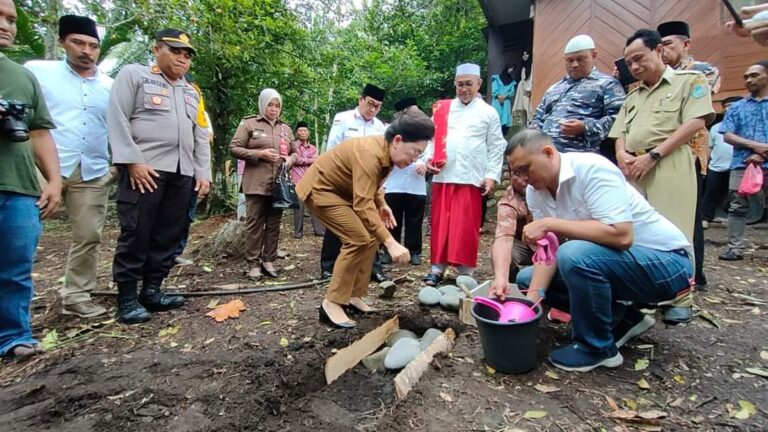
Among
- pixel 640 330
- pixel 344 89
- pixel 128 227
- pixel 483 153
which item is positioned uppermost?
pixel 344 89

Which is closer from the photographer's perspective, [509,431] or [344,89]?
[509,431]

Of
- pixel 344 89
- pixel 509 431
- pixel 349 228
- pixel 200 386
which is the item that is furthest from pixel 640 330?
pixel 344 89

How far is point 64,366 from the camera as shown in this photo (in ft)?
7.80

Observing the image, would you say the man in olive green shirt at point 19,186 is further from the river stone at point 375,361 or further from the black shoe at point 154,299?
the river stone at point 375,361

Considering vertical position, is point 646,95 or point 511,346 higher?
point 646,95

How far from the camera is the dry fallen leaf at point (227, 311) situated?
10.4 feet

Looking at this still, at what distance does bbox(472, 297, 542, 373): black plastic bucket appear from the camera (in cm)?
204

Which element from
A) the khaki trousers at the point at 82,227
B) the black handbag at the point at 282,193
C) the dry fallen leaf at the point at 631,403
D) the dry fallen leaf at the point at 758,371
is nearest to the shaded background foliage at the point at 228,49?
the black handbag at the point at 282,193

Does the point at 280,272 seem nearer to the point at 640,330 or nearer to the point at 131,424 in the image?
the point at 131,424

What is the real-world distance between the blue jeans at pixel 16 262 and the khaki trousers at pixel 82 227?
0.57 metres

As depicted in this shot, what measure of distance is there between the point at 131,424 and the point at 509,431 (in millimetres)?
1606

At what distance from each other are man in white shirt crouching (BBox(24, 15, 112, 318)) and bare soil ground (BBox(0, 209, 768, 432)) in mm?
329

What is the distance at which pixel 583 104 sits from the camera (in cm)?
326

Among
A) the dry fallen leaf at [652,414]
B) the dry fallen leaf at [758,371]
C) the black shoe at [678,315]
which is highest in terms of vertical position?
the black shoe at [678,315]
